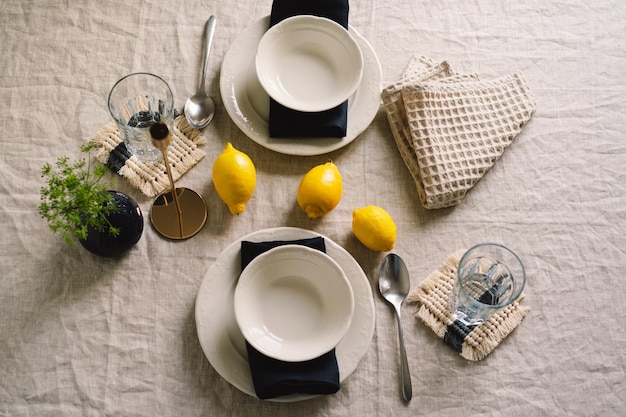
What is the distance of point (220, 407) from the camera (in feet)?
3.10

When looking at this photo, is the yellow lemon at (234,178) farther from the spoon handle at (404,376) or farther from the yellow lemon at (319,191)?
the spoon handle at (404,376)

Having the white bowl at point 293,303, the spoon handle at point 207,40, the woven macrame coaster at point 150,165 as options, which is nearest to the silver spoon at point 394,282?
the white bowl at point 293,303

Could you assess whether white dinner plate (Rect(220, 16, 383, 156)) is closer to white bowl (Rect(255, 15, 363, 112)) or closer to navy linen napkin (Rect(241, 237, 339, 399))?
white bowl (Rect(255, 15, 363, 112))

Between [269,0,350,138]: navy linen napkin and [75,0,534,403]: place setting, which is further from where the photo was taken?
[269,0,350,138]: navy linen napkin

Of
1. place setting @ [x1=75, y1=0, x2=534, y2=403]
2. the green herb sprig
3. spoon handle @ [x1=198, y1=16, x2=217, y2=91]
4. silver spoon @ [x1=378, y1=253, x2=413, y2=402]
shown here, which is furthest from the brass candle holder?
silver spoon @ [x1=378, y1=253, x2=413, y2=402]

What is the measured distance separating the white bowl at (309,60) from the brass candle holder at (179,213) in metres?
0.26

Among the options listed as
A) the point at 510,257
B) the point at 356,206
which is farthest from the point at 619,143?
the point at 356,206

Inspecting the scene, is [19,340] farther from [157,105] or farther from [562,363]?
[562,363]

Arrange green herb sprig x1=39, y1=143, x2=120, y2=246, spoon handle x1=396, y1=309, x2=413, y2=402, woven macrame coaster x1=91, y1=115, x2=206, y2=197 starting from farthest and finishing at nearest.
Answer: woven macrame coaster x1=91, y1=115, x2=206, y2=197
spoon handle x1=396, y1=309, x2=413, y2=402
green herb sprig x1=39, y1=143, x2=120, y2=246

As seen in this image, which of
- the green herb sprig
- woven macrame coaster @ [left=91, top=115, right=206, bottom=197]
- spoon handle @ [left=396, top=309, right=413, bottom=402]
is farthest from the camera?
woven macrame coaster @ [left=91, top=115, right=206, bottom=197]

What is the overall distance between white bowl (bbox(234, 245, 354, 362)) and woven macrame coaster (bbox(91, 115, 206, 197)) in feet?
0.89

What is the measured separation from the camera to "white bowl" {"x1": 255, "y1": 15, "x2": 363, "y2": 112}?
1.10 meters

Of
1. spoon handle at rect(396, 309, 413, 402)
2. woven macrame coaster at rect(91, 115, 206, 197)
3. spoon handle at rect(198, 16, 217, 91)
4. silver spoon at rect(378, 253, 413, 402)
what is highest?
spoon handle at rect(198, 16, 217, 91)

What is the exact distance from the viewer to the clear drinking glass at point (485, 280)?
0.98 m
